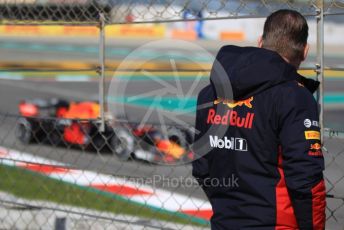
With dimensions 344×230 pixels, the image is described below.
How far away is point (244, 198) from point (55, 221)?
6.92ft

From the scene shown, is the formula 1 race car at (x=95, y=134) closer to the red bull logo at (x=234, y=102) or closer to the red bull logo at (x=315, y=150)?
the red bull logo at (x=234, y=102)

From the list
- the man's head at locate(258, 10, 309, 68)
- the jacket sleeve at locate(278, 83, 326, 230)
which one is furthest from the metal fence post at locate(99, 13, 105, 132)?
the jacket sleeve at locate(278, 83, 326, 230)

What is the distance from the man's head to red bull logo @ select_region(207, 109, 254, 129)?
10.7 inches

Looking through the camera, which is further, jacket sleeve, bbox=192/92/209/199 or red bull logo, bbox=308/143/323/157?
jacket sleeve, bbox=192/92/209/199

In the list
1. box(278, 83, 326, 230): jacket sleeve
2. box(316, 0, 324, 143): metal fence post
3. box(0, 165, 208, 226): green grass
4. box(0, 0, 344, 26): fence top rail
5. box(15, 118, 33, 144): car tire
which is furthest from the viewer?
box(15, 118, 33, 144): car tire

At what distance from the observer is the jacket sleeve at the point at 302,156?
7.93 feet

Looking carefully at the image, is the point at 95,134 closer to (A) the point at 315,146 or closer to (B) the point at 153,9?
(B) the point at 153,9

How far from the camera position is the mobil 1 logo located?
262cm

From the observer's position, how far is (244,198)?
104 inches

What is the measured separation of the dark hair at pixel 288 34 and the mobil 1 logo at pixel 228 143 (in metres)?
0.37

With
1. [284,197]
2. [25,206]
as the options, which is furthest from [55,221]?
[284,197]

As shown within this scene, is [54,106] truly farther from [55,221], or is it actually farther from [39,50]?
→ [39,50]

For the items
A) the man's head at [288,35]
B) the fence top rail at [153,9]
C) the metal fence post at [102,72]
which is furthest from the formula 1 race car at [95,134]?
the man's head at [288,35]

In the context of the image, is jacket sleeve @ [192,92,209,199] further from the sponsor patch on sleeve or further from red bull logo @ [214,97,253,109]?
the sponsor patch on sleeve
